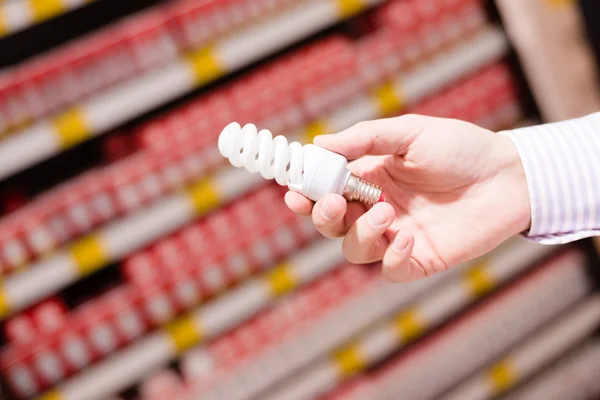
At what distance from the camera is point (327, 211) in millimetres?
1013

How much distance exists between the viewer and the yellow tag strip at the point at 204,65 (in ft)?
6.23

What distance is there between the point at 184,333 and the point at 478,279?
1.14 meters

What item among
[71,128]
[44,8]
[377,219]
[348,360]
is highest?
[44,8]

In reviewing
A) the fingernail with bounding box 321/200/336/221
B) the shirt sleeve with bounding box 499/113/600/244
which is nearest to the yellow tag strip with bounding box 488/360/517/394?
the shirt sleeve with bounding box 499/113/600/244

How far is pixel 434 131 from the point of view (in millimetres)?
1173

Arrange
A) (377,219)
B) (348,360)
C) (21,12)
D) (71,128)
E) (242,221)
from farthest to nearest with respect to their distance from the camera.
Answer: (348,360) < (242,221) < (71,128) < (21,12) < (377,219)

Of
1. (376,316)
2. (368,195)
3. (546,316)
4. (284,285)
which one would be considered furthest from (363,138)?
(546,316)

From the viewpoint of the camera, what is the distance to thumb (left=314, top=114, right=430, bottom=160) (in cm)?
108

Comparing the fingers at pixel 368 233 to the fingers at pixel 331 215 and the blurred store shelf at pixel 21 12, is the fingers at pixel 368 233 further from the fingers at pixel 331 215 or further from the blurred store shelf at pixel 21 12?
the blurred store shelf at pixel 21 12

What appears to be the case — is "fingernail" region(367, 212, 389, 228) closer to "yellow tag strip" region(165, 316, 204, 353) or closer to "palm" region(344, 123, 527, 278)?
"palm" region(344, 123, 527, 278)

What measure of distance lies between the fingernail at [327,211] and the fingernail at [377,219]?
0.07 meters

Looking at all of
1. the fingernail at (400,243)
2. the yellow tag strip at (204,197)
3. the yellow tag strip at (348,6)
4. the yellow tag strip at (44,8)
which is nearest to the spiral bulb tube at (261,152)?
the fingernail at (400,243)

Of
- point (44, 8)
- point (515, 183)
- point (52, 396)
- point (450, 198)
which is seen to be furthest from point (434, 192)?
point (52, 396)

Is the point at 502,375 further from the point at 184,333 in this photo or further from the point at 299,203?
the point at 299,203
